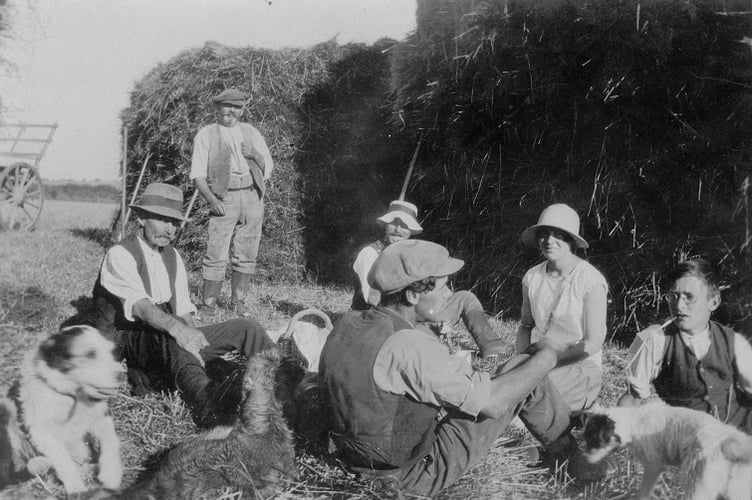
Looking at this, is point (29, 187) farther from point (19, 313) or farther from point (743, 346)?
point (743, 346)

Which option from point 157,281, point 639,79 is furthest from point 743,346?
point 157,281

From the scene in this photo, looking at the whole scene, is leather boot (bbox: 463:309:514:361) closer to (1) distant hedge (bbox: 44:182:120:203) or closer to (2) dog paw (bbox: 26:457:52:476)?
(2) dog paw (bbox: 26:457:52:476)

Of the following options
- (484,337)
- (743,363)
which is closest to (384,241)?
(484,337)

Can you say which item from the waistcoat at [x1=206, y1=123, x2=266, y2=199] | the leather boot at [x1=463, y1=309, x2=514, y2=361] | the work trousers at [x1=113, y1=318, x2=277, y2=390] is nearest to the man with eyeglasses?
the leather boot at [x1=463, y1=309, x2=514, y2=361]

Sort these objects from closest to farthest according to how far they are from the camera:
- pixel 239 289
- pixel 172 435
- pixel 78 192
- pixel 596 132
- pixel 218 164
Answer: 1. pixel 172 435
2. pixel 596 132
3. pixel 239 289
4. pixel 218 164
5. pixel 78 192

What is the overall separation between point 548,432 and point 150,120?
7.88 metres

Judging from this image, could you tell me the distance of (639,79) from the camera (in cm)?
476

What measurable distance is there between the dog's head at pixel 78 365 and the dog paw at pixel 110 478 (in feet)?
1.07

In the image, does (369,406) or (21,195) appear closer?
(369,406)

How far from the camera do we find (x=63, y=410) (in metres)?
2.70

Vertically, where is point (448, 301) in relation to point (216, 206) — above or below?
below

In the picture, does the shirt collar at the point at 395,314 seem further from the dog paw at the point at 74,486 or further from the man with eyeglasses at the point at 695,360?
the dog paw at the point at 74,486

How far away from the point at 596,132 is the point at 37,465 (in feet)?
14.5

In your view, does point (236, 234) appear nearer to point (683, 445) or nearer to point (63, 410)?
point (63, 410)
